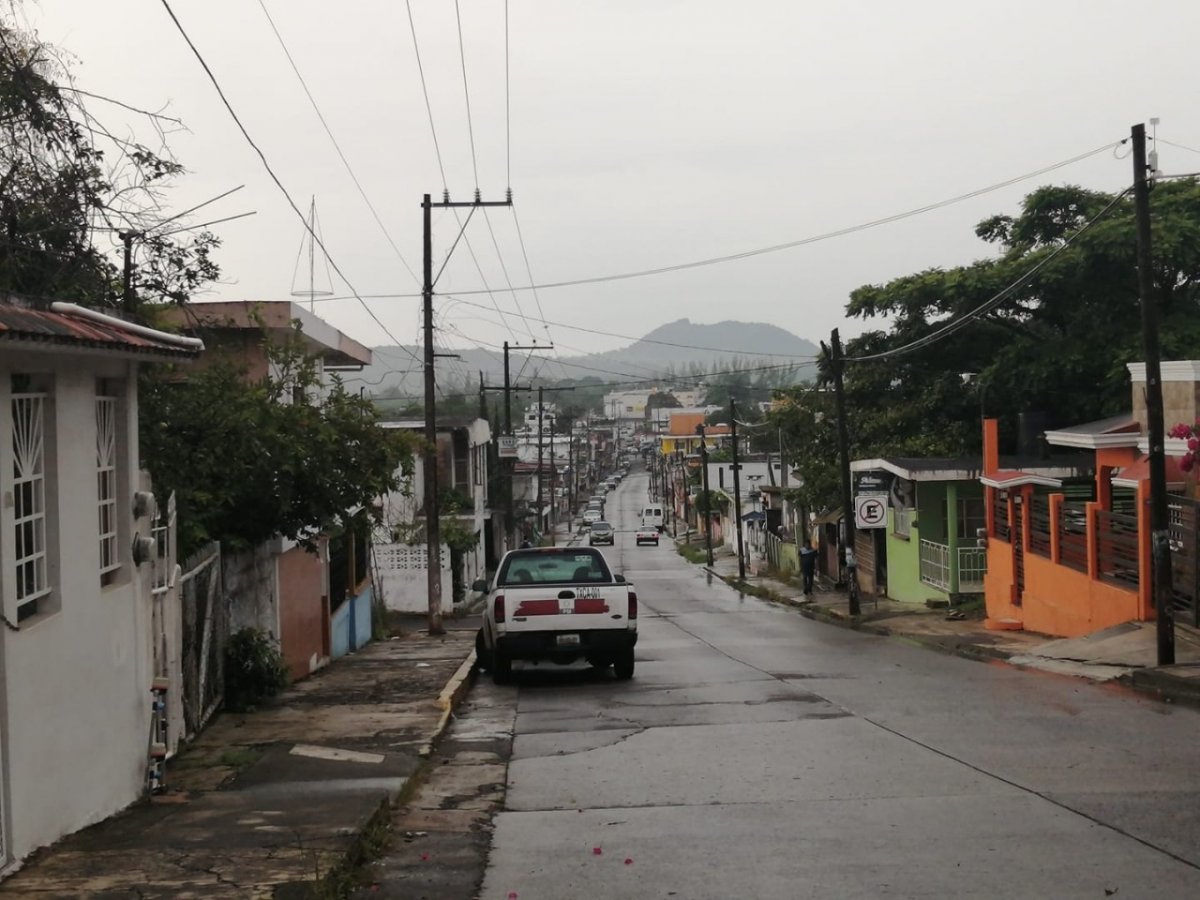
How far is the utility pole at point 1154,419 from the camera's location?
676 inches

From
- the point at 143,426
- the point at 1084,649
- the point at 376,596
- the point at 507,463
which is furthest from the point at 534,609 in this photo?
the point at 507,463

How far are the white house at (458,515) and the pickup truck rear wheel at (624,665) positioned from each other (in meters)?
12.2

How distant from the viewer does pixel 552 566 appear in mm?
19688

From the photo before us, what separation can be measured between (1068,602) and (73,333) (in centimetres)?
1985

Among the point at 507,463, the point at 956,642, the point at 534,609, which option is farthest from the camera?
the point at 507,463

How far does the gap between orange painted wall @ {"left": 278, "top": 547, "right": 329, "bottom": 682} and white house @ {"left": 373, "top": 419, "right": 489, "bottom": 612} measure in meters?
7.76

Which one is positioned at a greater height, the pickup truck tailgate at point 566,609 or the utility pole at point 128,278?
the utility pole at point 128,278

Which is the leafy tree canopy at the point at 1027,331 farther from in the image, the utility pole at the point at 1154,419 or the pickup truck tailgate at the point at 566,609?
the pickup truck tailgate at the point at 566,609

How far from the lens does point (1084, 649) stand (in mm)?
20219

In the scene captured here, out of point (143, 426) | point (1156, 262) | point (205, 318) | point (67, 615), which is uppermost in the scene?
point (1156, 262)

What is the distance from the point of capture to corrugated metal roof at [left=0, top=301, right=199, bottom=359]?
24.7 feet

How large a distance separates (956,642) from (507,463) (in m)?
38.8

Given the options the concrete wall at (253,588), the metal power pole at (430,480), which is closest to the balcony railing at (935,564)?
the metal power pole at (430,480)

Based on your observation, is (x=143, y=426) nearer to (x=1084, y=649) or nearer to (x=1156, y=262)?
(x=1084, y=649)
